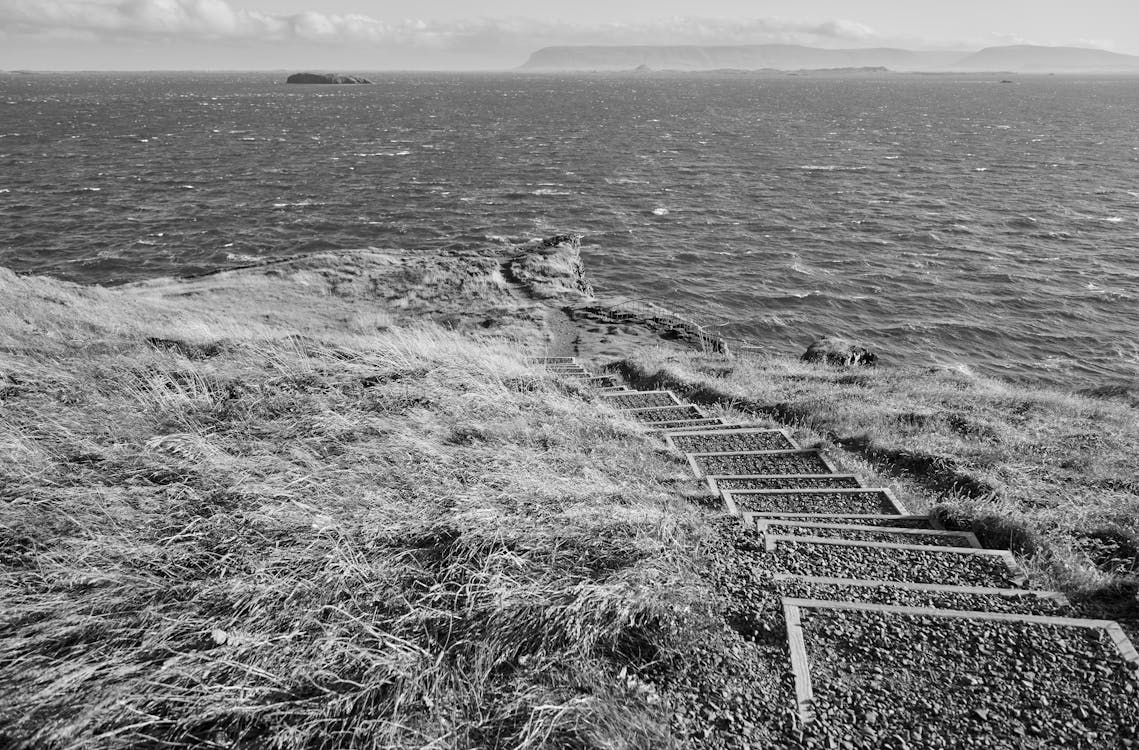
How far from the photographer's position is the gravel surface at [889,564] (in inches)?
252

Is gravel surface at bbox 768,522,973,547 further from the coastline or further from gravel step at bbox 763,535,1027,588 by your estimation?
the coastline

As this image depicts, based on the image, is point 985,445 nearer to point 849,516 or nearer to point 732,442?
point 732,442

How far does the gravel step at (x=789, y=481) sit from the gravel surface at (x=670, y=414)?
9.43 ft

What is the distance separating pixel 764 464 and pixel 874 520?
210 centimetres

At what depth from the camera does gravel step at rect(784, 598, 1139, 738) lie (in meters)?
4.61

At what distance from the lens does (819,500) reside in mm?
8578

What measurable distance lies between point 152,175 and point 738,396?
6125 cm

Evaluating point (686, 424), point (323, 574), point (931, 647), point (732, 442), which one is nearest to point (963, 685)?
point (931, 647)

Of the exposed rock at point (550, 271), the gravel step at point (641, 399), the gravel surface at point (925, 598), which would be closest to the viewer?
the gravel surface at point (925, 598)

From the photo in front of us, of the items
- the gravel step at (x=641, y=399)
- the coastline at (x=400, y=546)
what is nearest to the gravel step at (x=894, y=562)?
the coastline at (x=400, y=546)

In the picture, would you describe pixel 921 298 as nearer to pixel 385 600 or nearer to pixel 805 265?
pixel 805 265

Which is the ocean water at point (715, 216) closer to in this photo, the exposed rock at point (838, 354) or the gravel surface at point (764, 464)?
the exposed rock at point (838, 354)

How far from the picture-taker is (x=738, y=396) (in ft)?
47.4

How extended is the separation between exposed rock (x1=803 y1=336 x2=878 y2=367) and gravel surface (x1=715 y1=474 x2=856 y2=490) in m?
13.4
